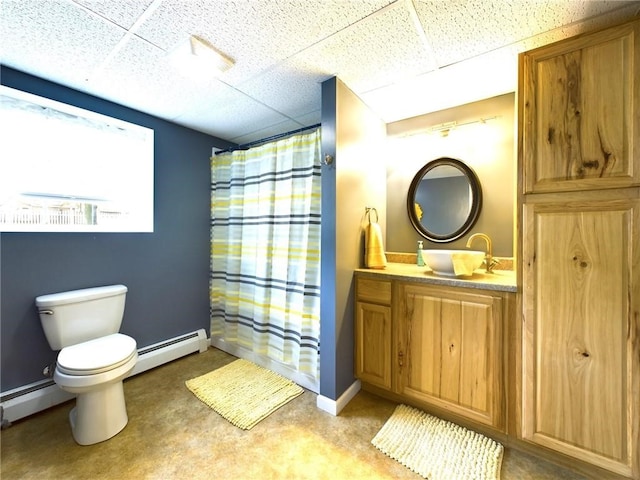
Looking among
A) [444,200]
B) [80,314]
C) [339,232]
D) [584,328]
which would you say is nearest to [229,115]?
[339,232]

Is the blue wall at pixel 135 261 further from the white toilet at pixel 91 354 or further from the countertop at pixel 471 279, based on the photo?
the countertop at pixel 471 279

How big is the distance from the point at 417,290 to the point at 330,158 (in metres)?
1.00

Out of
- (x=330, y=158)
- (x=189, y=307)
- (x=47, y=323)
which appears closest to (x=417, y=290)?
(x=330, y=158)

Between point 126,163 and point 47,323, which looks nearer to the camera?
point 47,323

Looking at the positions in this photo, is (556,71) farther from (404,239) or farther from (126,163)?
(126,163)

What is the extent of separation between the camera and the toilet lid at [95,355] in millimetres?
1353

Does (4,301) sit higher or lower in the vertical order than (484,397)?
higher

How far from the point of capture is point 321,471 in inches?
48.2

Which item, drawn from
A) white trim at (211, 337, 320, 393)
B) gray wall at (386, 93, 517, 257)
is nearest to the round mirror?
gray wall at (386, 93, 517, 257)

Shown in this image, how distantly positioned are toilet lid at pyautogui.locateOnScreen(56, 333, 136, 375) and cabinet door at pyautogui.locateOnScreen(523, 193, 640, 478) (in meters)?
2.22

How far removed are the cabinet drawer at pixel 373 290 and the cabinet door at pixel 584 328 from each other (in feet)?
2.35

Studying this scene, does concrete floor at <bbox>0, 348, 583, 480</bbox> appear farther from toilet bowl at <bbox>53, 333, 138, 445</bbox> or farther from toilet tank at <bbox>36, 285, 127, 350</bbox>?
toilet tank at <bbox>36, 285, 127, 350</bbox>

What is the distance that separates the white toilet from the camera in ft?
4.48

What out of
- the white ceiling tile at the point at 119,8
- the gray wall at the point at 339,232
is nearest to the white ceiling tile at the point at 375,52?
the gray wall at the point at 339,232
